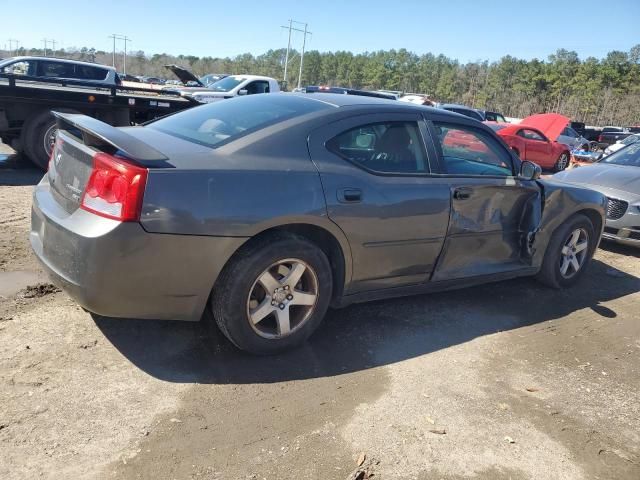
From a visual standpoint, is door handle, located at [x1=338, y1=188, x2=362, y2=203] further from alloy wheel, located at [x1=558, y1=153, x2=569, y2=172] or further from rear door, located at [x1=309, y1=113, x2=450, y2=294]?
alloy wheel, located at [x1=558, y1=153, x2=569, y2=172]

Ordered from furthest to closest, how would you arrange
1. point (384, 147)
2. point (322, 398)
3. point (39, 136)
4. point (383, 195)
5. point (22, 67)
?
point (22, 67)
point (39, 136)
point (384, 147)
point (383, 195)
point (322, 398)

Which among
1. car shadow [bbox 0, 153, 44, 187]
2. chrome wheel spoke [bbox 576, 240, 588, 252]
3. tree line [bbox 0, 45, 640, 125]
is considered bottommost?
car shadow [bbox 0, 153, 44, 187]

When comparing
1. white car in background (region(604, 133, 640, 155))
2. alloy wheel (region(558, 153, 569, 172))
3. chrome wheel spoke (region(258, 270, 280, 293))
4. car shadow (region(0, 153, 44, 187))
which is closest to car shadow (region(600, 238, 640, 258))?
white car in background (region(604, 133, 640, 155))

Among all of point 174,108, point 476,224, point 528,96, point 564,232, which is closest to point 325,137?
point 476,224

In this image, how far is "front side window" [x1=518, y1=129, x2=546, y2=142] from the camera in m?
17.0

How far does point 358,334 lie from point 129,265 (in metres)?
A: 1.76

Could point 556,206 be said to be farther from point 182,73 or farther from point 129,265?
point 182,73

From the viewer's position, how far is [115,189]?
2799mm

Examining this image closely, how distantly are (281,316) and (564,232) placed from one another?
3.10 m

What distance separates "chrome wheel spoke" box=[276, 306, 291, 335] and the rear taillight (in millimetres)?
1068

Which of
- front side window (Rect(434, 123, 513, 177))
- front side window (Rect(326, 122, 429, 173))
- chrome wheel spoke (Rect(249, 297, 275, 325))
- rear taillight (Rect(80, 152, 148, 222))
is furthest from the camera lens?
Result: front side window (Rect(434, 123, 513, 177))

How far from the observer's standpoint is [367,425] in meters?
2.87

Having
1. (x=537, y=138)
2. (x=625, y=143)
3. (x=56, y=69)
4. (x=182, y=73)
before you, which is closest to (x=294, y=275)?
(x=625, y=143)

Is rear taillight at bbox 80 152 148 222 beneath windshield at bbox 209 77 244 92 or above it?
beneath
